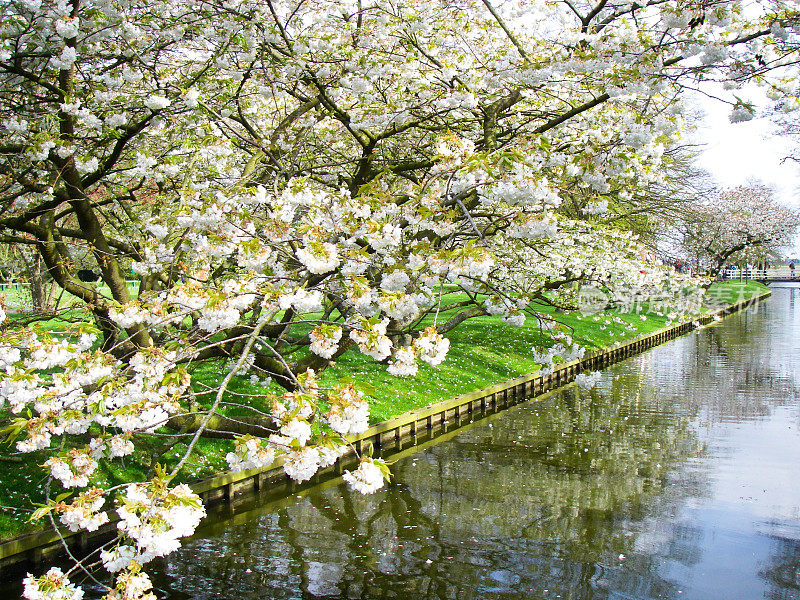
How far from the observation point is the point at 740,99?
227 inches

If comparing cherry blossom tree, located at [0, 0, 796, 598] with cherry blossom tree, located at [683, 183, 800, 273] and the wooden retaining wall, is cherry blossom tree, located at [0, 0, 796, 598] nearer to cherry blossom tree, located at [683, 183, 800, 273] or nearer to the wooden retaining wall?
the wooden retaining wall

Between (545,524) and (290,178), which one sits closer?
(290,178)

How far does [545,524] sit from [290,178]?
535cm

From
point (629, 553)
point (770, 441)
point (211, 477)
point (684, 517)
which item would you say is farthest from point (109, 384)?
point (770, 441)

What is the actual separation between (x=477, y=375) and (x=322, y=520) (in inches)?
324

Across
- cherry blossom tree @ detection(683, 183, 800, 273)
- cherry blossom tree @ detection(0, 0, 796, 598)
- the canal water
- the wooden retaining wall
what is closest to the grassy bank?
the wooden retaining wall

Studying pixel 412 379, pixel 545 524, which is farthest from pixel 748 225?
pixel 545 524

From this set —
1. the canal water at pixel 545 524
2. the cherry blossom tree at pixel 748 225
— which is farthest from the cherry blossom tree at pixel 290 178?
the cherry blossom tree at pixel 748 225

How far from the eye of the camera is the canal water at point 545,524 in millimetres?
7074

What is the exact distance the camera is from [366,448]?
11391 mm

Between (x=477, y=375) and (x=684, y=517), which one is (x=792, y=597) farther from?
(x=477, y=375)

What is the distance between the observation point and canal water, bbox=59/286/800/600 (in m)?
7.07

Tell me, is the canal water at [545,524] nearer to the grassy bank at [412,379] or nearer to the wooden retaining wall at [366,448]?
the wooden retaining wall at [366,448]

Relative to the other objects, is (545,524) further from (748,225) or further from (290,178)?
(748,225)
